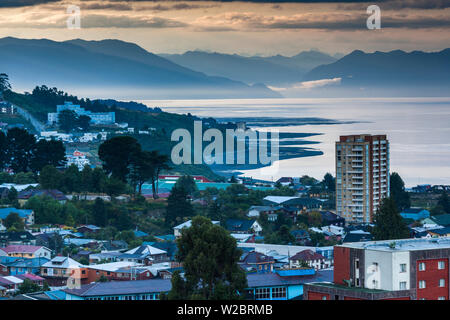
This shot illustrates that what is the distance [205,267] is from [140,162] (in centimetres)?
1452

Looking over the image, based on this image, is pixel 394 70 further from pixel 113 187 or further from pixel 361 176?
pixel 113 187

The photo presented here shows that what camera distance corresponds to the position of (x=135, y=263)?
56.0ft

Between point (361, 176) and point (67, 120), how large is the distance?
18.6m

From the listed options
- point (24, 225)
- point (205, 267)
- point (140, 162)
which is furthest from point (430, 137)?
point (205, 267)

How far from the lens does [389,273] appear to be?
915cm

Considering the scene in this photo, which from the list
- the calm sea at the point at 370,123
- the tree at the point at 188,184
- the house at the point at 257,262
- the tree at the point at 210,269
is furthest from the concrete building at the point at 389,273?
the calm sea at the point at 370,123

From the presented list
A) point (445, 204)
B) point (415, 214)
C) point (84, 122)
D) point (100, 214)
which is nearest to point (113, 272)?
point (100, 214)

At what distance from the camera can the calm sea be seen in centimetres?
4695

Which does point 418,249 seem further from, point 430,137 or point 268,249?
point 430,137

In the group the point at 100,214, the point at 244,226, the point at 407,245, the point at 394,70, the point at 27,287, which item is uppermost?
the point at 394,70

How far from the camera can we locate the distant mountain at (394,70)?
54.6 metres

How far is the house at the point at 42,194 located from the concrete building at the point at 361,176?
922 cm
